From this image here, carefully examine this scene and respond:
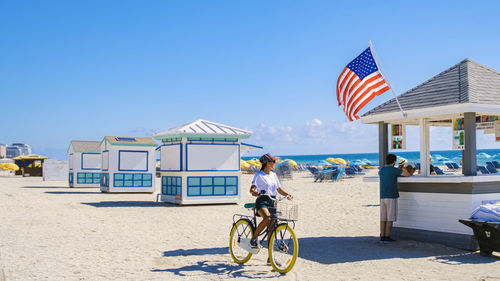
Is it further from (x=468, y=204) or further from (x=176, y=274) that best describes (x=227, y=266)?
(x=468, y=204)

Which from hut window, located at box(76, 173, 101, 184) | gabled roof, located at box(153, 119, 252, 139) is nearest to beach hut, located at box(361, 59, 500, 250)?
gabled roof, located at box(153, 119, 252, 139)

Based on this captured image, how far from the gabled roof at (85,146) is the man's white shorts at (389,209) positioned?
21.1m

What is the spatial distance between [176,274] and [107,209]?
29.2 feet

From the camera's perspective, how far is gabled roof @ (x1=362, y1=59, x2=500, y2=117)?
26.4 ft

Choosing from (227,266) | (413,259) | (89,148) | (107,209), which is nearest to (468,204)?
(413,259)

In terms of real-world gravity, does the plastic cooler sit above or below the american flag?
below

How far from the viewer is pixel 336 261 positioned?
7.13 metres

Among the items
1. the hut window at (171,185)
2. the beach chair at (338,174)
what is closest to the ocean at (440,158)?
the beach chair at (338,174)

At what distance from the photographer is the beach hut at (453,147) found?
25.7 ft

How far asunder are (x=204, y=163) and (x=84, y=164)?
541 inches

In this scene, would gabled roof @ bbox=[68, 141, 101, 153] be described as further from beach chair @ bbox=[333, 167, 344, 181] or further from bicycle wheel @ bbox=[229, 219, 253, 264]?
bicycle wheel @ bbox=[229, 219, 253, 264]

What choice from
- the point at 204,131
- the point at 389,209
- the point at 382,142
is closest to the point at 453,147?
the point at 382,142

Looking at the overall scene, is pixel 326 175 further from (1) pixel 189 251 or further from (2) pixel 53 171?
(1) pixel 189 251

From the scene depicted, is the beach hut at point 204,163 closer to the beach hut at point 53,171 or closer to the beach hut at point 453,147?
the beach hut at point 453,147
